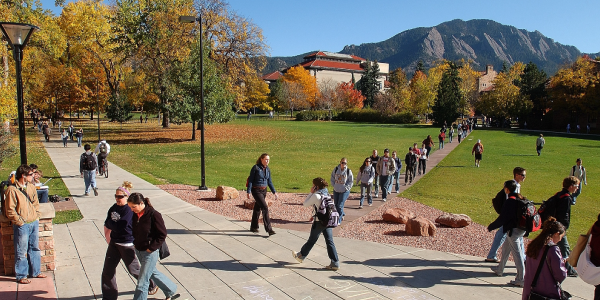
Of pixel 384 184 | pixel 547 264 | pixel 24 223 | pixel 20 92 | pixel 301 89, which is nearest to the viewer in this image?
pixel 547 264

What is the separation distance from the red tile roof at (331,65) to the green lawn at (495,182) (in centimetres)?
8676

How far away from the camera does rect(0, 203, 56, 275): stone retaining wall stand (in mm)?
6168

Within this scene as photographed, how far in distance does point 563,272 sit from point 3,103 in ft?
81.2

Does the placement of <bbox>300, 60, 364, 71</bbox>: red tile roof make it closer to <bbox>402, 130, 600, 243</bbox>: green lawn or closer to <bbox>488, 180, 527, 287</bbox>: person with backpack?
<bbox>402, 130, 600, 243</bbox>: green lawn

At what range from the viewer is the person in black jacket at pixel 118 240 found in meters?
5.16

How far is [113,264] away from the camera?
5.30 meters

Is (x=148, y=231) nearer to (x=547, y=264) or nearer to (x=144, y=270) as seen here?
(x=144, y=270)

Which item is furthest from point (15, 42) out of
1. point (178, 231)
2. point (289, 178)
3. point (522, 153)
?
point (522, 153)

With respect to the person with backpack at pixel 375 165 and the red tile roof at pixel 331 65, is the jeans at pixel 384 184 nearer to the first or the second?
the person with backpack at pixel 375 165

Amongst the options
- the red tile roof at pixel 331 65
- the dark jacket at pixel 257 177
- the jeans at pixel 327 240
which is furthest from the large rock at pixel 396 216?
the red tile roof at pixel 331 65

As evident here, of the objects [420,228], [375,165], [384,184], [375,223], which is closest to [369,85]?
[375,165]

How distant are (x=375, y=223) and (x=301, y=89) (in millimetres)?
73414

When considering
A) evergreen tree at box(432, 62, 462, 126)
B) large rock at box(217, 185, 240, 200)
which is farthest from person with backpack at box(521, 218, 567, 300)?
evergreen tree at box(432, 62, 462, 126)

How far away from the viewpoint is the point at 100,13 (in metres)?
43.2
